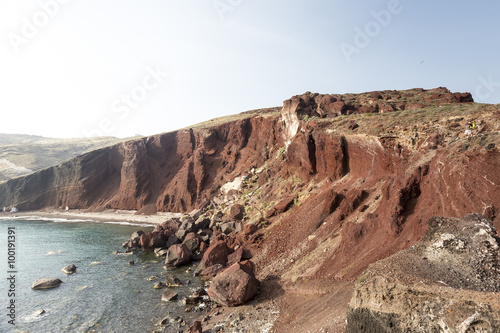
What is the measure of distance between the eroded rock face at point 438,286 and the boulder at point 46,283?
23443 mm

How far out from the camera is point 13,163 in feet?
303

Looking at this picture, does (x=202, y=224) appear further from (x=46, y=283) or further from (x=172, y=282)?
(x=46, y=283)

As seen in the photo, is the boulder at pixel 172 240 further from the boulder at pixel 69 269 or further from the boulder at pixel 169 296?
the boulder at pixel 169 296

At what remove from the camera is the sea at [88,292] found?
51.1 feet

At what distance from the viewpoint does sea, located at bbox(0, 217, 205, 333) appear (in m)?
15.6

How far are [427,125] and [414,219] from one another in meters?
7.57

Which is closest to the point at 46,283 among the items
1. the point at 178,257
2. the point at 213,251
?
the point at 178,257

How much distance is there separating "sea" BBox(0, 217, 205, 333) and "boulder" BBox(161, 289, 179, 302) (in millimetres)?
335

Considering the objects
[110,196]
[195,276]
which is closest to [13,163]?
[110,196]

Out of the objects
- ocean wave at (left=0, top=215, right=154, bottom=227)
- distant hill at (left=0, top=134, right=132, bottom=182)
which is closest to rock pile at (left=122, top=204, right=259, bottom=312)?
ocean wave at (left=0, top=215, right=154, bottom=227)

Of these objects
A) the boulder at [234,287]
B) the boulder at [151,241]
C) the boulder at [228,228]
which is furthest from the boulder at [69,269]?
the boulder at [234,287]

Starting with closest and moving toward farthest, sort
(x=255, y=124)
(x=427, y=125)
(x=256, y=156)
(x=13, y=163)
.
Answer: (x=427, y=125)
(x=256, y=156)
(x=255, y=124)
(x=13, y=163)

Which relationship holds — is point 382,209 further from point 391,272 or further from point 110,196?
point 110,196

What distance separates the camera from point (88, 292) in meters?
19.9
